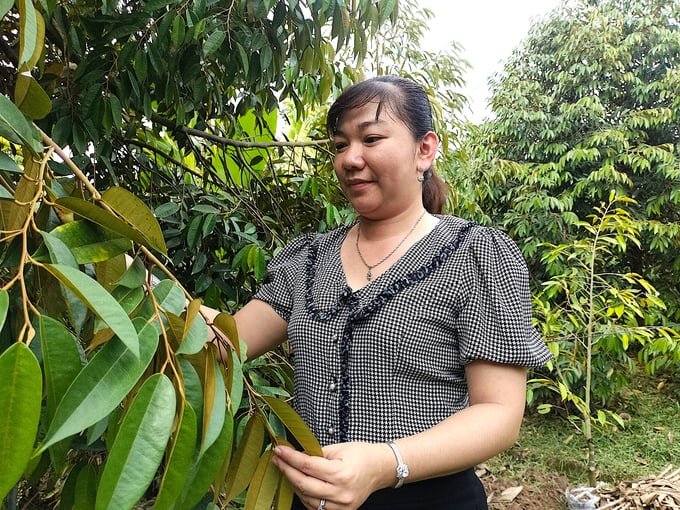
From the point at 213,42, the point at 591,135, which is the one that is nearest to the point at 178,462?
the point at 213,42

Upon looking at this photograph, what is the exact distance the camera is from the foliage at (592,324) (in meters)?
2.23

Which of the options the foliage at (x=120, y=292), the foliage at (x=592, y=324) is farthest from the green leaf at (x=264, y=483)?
the foliage at (x=592, y=324)

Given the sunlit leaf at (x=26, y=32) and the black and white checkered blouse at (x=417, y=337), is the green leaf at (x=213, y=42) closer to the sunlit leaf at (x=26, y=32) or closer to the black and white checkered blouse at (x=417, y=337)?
the black and white checkered blouse at (x=417, y=337)

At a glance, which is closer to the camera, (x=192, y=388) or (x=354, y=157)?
(x=192, y=388)

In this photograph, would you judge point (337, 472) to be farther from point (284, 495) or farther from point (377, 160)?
point (377, 160)

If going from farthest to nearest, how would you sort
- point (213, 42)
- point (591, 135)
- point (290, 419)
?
point (591, 135)
point (213, 42)
point (290, 419)

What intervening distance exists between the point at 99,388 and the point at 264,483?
271mm

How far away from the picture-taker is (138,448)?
0.35 m

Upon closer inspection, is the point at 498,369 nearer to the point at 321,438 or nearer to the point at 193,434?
the point at 321,438

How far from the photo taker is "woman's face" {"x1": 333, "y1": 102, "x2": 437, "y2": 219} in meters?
0.88

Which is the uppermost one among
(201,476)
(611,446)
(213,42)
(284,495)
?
(213,42)

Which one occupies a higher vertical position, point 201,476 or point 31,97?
point 31,97

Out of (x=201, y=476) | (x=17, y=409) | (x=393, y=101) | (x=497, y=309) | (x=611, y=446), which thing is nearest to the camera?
(x=17, y=409)

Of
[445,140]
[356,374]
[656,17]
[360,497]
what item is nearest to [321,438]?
[356,374]
